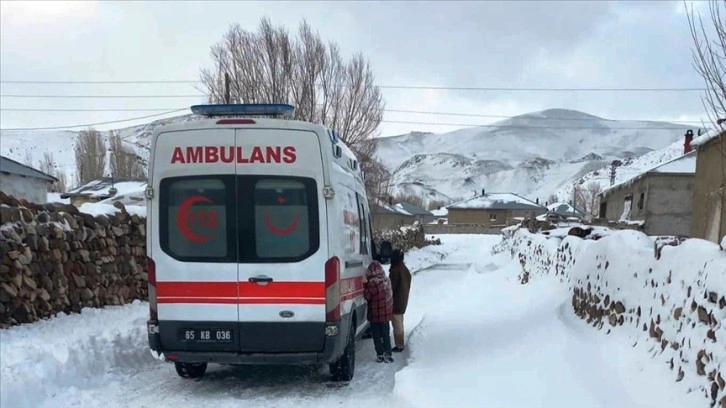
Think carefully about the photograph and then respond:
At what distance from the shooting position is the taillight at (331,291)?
591 centimetres

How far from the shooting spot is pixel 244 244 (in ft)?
19.6

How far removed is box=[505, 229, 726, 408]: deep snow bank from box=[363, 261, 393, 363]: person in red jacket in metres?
2.90

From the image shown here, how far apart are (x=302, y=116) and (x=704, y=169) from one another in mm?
15533

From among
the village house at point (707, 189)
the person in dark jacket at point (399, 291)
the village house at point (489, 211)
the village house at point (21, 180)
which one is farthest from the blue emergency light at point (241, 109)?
the village house at point (489, 211)

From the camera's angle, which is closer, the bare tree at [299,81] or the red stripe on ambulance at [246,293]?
the red stripe on ambulance at [246,293]

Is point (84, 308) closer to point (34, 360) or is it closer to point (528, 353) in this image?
point (34, 360)

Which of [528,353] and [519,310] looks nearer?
[528,353]

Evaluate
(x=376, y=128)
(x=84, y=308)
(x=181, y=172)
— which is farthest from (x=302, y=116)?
(x=181, y=172)

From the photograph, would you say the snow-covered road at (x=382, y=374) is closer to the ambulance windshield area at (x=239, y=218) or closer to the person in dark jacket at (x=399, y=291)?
the person in dark jacket at (x=399, y=291)

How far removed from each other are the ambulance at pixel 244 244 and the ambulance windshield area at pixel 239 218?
11 mm

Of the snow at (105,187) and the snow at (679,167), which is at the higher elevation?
the snow at (679,167)

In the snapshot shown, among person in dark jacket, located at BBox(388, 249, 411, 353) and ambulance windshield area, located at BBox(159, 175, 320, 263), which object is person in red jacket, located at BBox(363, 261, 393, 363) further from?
ambulance windshield area, located at BBox(159, 175, 320, 263)

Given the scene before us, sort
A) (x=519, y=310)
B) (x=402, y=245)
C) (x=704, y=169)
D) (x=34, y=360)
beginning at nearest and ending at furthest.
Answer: (x=34, y=360) → (x=519, y=310) → (x=704, y=169) → (x=402, y=245)

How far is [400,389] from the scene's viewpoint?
19.7ft
